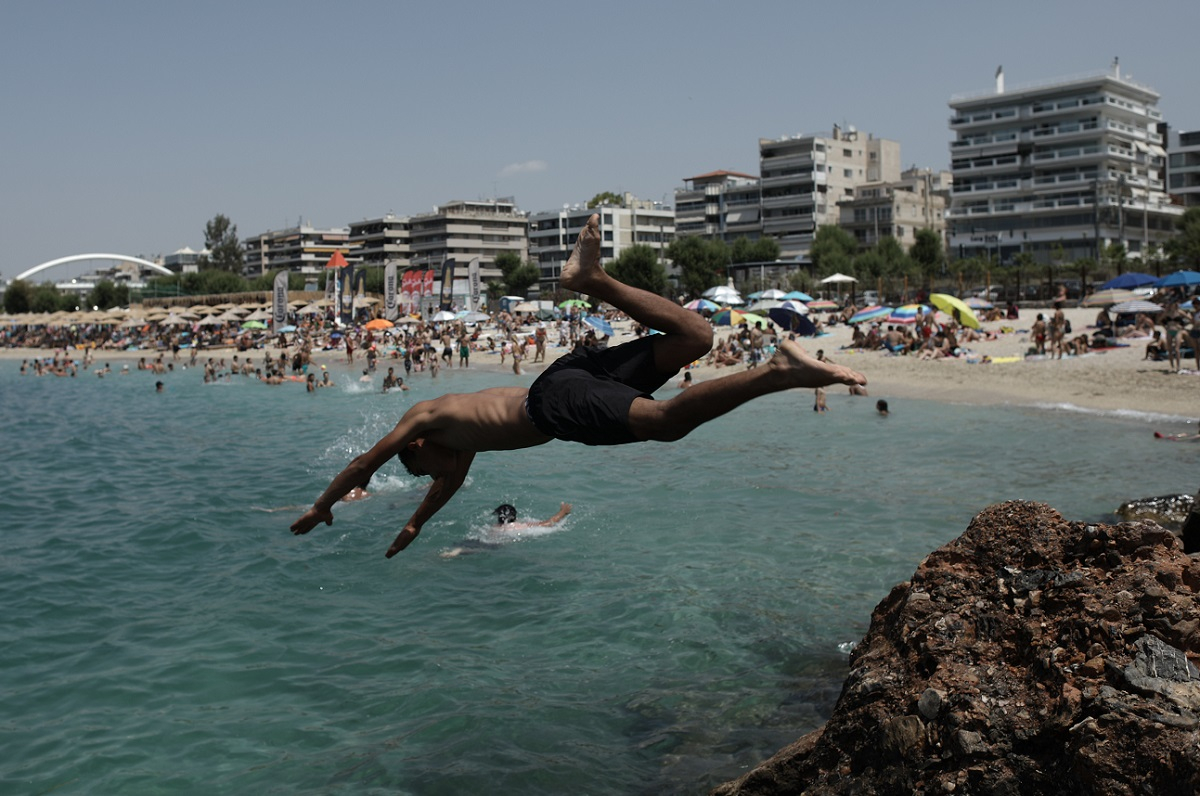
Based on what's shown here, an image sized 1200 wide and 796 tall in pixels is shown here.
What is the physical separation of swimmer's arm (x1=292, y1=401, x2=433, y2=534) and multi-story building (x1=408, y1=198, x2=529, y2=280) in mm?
112309

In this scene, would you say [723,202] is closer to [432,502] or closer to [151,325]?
[151,325]

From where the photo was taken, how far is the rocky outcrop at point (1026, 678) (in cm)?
315

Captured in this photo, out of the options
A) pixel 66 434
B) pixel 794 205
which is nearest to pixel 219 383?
pixel 66 434

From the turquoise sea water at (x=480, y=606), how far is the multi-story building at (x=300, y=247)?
422 feet

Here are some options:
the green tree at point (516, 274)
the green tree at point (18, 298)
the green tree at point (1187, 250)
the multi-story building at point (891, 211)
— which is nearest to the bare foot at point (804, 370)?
the green tree at point (1187, 250)

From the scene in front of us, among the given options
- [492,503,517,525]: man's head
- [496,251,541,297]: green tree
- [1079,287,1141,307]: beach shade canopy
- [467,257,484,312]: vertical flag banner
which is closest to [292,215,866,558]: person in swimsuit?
[492,503,517,525]: man's head

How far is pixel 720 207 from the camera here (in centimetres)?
10562

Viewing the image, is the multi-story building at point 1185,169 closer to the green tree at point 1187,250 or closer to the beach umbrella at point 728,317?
the green tree at point 1187,250

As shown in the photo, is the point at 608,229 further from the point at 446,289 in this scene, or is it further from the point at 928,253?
the point at 446,289

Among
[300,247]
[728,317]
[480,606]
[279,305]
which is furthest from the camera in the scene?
[300,247]

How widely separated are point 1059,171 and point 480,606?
8687cm

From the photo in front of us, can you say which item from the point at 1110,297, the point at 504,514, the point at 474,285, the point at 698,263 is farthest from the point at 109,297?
the point at 504,514

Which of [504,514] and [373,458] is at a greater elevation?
[373,458]

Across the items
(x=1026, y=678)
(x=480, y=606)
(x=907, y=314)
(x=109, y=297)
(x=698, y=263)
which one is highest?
(x=109, y=297)
